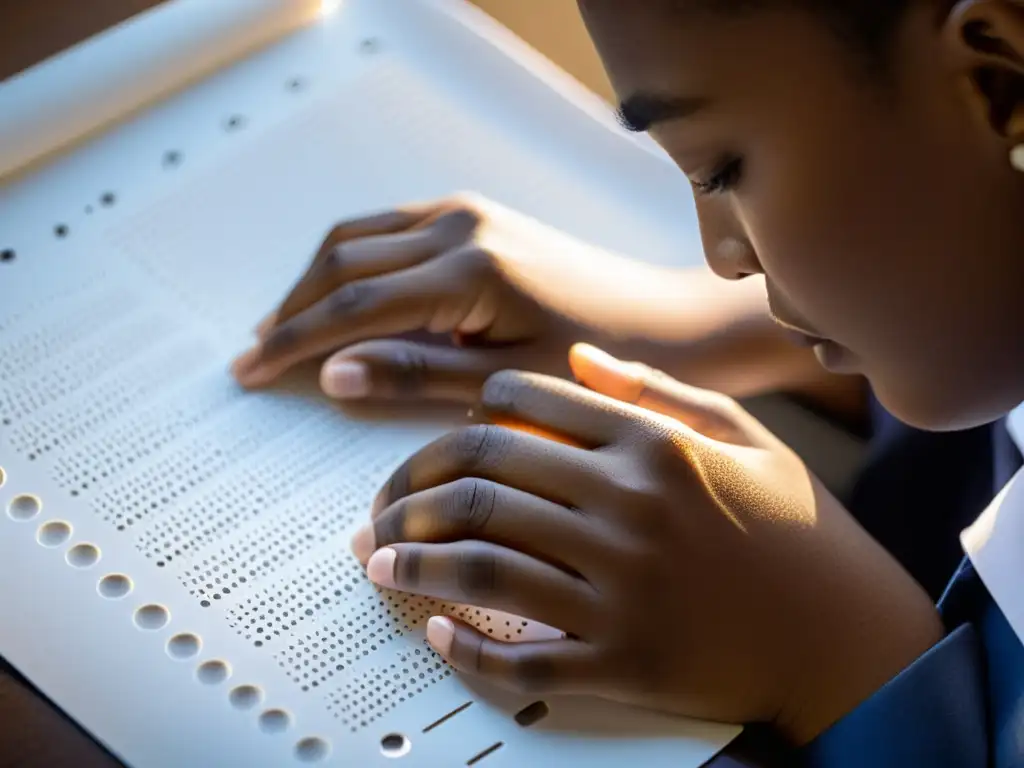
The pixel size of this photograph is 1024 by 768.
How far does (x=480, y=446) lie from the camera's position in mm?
554

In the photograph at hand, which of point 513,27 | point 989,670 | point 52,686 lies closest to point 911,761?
point 989,670

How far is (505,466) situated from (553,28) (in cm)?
57

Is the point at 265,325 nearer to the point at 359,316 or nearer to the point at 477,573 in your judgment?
the point at 359,316

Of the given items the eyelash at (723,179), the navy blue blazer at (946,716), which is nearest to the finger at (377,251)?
the eyelash at (723,179)

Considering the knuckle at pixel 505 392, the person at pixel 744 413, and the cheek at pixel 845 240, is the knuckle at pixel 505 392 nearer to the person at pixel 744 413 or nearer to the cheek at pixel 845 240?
the person at pixel 744 413

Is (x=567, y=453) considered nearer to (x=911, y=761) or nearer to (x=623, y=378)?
(x=623, y=378)

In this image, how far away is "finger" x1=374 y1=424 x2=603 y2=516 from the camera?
0.54 m

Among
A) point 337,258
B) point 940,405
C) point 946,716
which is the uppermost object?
point 337,258

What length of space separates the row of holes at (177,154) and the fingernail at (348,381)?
170 mm

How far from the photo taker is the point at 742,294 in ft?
2.31

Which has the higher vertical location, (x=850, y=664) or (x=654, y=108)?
(x=654, y=108)

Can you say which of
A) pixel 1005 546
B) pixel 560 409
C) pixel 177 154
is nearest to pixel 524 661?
pixel 560 409

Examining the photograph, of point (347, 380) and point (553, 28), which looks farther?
point (553, 28)

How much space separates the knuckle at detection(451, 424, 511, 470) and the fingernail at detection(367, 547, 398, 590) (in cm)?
5
